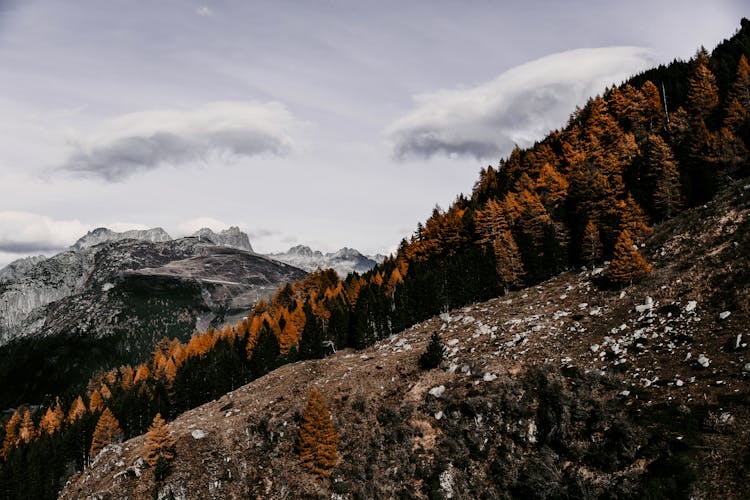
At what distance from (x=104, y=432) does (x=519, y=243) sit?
89808 millimetres

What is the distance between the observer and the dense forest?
67125 millimetres

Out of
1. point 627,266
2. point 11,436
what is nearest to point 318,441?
point 627,266

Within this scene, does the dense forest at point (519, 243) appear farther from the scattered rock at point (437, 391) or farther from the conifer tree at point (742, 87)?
the scattered rock at point (437, 391)

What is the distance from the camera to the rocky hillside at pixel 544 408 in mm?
28422

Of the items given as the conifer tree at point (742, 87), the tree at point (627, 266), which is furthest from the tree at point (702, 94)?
the tree at point (627, 266)

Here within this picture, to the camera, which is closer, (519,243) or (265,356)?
(519,243)

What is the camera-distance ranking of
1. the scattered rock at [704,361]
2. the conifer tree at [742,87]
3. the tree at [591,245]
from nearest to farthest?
the scattered rock at [704,361] < the tree at [591,245] < the conifer tree at [742,87]

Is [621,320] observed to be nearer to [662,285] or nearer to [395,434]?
[662,285]

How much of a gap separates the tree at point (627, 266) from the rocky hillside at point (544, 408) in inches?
54.4

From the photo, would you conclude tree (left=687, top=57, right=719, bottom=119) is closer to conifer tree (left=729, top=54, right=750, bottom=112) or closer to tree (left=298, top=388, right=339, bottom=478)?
conifer tree (left=729, top=54, right=750, bottom=112)

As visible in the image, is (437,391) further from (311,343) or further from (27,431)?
(27,431)

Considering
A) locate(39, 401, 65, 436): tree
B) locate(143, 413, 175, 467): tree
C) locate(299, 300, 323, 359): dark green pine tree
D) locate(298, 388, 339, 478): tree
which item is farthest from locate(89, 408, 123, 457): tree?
locate(298, 388, 339, 478): tree

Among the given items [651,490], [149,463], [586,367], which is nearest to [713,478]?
[651,490]

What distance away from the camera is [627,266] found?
5162cm
